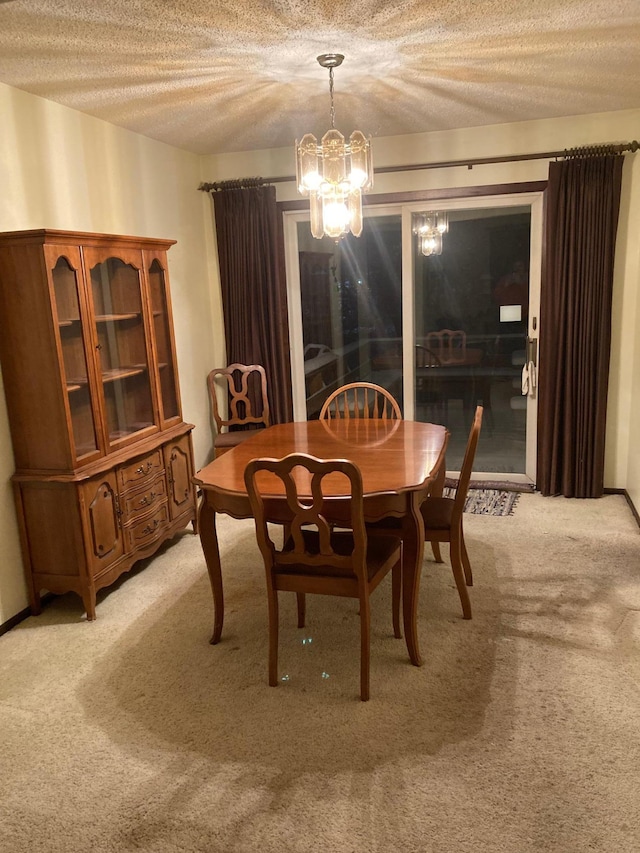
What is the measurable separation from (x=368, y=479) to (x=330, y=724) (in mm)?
884

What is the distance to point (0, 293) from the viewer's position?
9.62 feet

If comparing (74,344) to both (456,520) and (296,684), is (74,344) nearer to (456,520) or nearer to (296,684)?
(296,684)

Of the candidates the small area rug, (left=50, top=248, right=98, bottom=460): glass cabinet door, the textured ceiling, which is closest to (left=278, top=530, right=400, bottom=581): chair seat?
(left=50, top=248, right=98, bottom=460): glass cabinet door

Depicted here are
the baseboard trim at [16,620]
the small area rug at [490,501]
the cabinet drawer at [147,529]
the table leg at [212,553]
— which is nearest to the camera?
the table leg at [212,553]

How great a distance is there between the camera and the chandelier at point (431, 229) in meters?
4.69

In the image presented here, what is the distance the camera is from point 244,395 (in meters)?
4.97

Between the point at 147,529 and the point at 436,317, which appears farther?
the point at 436,317

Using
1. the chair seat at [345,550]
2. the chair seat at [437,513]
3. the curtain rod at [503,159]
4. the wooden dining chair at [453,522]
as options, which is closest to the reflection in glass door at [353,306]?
the curtain rod at [503,159]

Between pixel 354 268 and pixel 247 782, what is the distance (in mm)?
3746

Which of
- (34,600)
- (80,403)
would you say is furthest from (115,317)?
(34,600)

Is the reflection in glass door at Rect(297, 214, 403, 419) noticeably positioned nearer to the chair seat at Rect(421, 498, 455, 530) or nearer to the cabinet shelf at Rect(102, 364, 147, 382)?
the cabinet shelf at Rect(102, 364, 147, 382)

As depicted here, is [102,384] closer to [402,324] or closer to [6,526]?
[6,526]

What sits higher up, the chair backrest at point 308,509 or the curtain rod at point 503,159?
the curtain rod at point 503,159

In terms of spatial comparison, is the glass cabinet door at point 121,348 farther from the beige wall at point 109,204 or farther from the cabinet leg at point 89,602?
the cabinet leg at point 89,602
